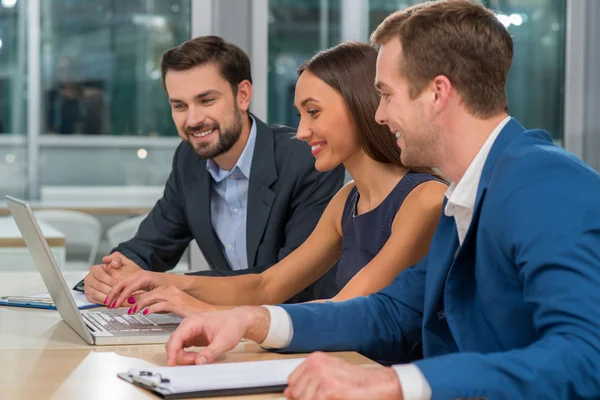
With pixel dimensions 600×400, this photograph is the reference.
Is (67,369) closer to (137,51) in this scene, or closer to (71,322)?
(71,322)

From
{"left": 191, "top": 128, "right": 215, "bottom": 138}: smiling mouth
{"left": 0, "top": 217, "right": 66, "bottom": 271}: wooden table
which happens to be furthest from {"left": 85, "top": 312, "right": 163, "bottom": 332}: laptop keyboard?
{"left": 0, "top": 217, "right": 66, "bottom": 271}: wooden table

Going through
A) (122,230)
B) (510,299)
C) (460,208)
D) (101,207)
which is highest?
(460,208)

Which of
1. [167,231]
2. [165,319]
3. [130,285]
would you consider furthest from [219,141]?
[165,319]

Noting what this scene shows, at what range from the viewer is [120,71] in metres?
4.22

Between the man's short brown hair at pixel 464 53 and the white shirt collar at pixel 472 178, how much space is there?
0.04 m

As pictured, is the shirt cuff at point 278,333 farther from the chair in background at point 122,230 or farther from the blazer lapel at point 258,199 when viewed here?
the chair in background at point 122,230

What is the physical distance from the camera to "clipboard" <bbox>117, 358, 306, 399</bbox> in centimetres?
129

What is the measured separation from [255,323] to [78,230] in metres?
2.90

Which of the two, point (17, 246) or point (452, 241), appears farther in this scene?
point (17, 246)

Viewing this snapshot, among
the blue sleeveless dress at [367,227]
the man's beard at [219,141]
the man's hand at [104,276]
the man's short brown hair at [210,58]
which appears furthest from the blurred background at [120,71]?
the blue sleeveless dress at [367,227]

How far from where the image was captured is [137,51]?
4246 millimetres

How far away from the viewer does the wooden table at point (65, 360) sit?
1.33 m

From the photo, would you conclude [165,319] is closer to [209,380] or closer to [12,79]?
[209,380]

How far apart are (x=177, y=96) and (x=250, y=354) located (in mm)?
1553
